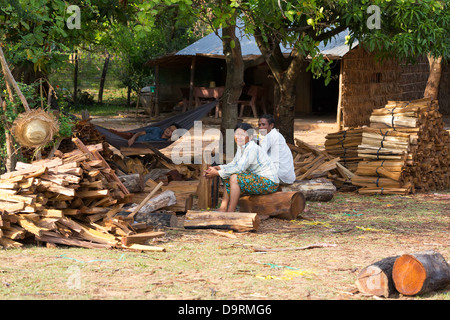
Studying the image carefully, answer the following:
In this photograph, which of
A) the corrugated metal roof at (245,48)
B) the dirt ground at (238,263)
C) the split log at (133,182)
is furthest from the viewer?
the corrugated metal roof at (245,48)

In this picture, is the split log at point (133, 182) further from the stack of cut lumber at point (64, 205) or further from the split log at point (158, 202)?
the stack of cut lumber at point (64, 205)

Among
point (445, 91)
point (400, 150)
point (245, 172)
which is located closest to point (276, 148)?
point (245, 172)

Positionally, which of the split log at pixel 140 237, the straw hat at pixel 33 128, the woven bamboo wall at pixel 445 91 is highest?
the woven bamboo wall at pixel 445 91

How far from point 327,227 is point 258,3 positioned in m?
2.90

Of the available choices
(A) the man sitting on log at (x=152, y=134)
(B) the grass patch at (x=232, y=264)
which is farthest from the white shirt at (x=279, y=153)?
(A) the man sitting on log at (x=152, y=134)

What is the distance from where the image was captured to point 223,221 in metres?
6.02

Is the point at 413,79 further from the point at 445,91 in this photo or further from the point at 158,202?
the point at 158,202

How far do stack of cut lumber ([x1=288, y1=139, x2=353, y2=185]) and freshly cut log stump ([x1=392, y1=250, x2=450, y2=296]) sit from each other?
4394mm

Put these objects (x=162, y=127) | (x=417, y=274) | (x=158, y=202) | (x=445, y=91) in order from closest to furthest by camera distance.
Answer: (x=417, y=274) → (x=158, y=202) → (x=162, y=127) → (x=445, y=91)

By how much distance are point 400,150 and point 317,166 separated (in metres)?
1.22

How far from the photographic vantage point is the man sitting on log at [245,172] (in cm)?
632

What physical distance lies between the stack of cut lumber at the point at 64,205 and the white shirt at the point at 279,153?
195 centimetres

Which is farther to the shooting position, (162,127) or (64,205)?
(162,127)
